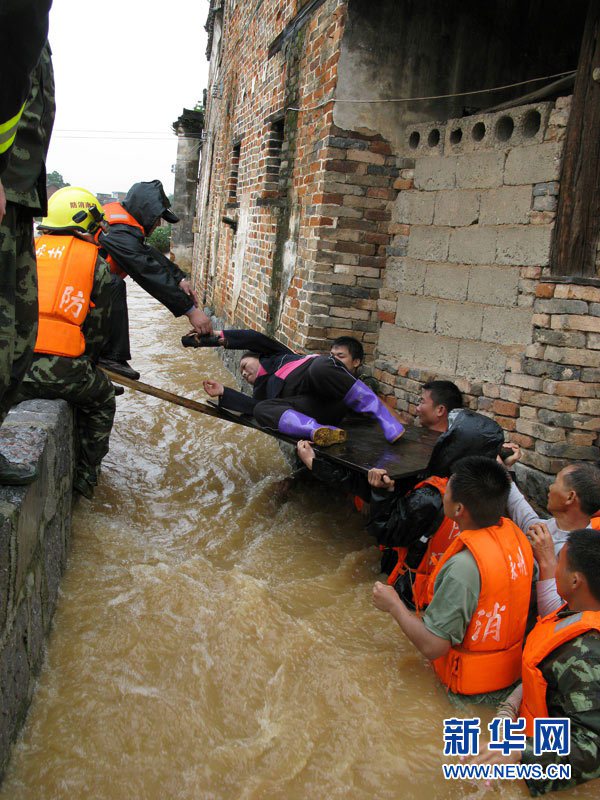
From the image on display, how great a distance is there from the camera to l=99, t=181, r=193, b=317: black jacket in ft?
15.8

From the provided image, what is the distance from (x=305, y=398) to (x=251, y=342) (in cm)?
94

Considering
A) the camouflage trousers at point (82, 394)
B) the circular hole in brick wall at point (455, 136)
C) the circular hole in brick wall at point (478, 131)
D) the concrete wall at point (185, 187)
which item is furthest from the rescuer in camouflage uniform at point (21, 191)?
the concrete wall at point (185, 187)

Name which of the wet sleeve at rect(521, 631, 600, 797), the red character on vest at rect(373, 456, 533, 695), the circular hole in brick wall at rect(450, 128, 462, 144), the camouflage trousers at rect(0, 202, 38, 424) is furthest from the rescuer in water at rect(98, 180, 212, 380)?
Answer: the wet sleeve at rect(521, 631, 600, 797)

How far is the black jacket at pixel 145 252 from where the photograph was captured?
482 cm

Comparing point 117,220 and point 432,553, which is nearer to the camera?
point 432,553

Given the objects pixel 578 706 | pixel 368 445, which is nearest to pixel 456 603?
pixel 578 706

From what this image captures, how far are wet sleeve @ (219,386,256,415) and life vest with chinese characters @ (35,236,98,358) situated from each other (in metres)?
1.09

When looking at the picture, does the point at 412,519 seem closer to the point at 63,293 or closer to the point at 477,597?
the point at 477,597

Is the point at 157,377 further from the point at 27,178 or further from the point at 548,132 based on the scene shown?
the point at 27,178

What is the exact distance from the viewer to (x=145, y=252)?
491cm

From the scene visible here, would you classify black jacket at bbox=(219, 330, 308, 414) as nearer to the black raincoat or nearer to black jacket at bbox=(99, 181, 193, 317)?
black jacket at bbox=(99, 181, 193, 317)

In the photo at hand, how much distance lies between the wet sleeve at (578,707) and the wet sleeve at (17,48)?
238 centimetres

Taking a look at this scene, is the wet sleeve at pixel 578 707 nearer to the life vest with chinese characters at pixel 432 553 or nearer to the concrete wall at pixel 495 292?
the life vest with chinese characters at pixel 432 553

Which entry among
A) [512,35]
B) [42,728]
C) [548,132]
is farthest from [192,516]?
[512,35]
